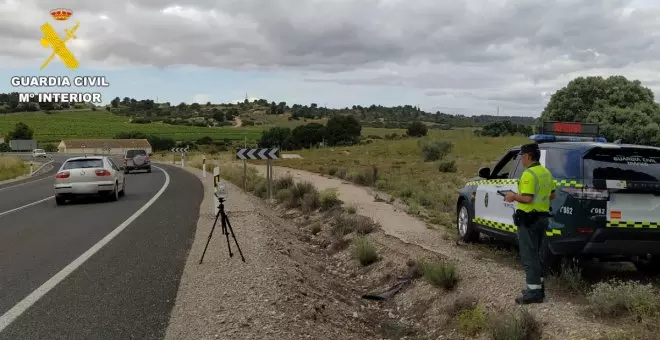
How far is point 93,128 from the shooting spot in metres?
144

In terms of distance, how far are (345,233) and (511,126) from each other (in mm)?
81550

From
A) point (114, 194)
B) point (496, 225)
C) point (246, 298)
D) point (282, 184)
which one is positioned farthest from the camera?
point (282, 184)

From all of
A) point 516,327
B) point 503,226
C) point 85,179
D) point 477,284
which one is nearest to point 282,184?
point 85,179

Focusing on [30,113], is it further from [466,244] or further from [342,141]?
[466,244]

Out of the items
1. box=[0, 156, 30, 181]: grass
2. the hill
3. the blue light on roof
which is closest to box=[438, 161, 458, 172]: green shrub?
box=[0, 156, 30, 181]: grass

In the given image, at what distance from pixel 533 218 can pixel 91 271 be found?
6.00 metres

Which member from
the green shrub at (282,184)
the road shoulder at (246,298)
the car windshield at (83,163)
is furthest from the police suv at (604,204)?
the green shrub at (282,184)

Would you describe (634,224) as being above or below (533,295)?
above

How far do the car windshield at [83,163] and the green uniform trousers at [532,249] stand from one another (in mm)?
15856

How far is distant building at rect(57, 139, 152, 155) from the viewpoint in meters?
Result: 109

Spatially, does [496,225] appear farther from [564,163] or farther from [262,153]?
[262,153]

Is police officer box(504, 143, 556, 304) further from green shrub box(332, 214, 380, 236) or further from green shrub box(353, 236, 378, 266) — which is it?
green shrub box(332, 214, 380, 236)

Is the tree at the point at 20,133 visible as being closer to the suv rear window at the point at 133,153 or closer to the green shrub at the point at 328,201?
the suv rear window at the point at 133,153

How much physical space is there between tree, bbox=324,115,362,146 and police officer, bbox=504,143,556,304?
9332 centimetres
